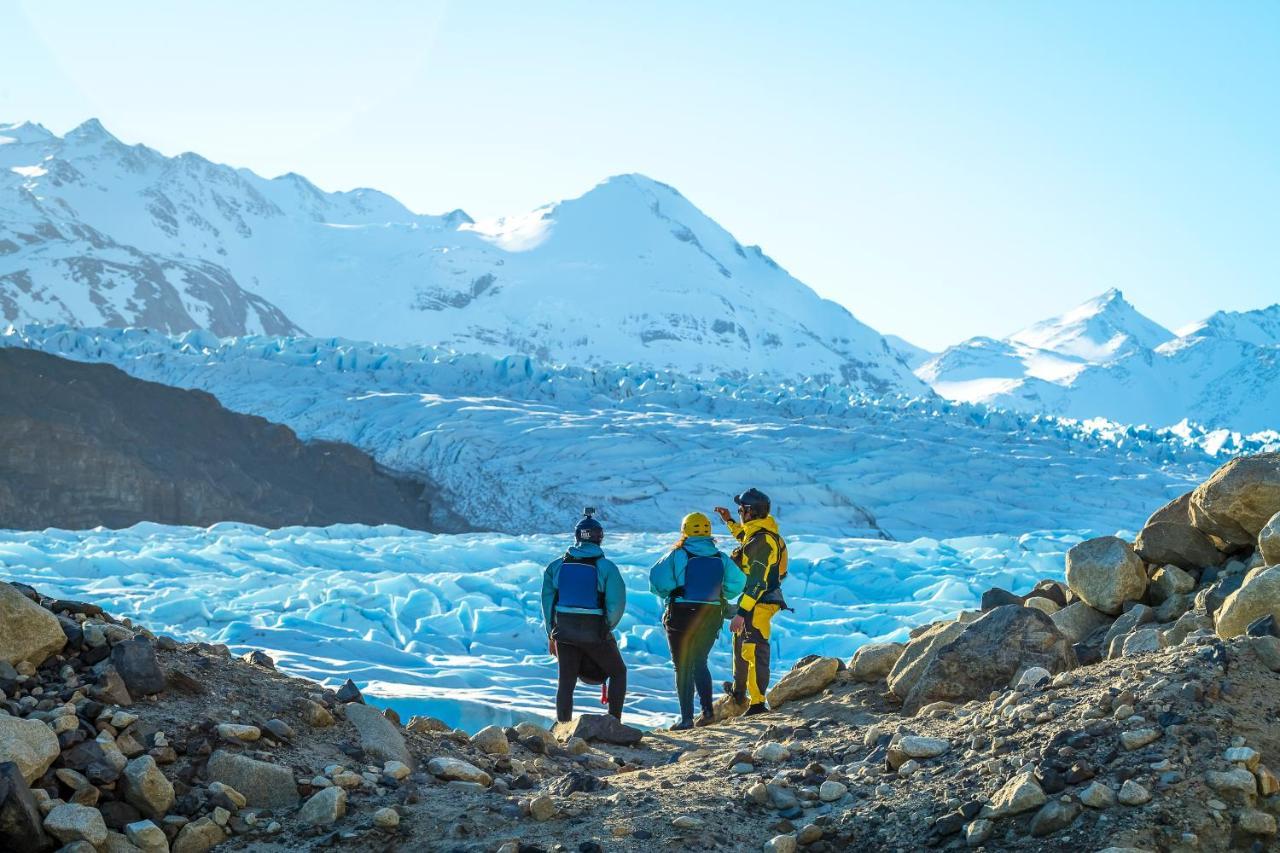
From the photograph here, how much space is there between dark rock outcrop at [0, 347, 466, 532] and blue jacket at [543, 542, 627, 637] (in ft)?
67.7

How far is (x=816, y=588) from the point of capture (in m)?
15.3

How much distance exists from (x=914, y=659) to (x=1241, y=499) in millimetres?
1616

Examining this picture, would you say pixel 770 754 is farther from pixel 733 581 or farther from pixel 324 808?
pixel 733 581

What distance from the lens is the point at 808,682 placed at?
6723mm

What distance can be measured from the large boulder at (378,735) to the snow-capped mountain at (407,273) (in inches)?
2797

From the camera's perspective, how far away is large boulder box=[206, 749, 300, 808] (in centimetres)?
398

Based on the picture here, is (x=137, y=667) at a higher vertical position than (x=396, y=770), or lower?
higher

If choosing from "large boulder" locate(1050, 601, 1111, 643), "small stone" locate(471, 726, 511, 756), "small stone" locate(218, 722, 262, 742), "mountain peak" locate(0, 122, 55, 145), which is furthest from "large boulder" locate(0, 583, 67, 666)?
"mountain peak" locate(0, 122, 55, 145)

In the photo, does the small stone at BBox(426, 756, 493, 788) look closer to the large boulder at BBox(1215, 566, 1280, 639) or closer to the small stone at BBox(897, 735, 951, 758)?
the small stone at BBox(897, 735, 951, 758)

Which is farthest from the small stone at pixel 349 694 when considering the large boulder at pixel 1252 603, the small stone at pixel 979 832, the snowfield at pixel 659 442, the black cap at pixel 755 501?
the snowfield at pixel 659 442

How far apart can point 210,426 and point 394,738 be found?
26.2 metres

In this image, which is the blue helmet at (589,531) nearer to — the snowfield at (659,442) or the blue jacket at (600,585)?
the blue jacket at (600,585)

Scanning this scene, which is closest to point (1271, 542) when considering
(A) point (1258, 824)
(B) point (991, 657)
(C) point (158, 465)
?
(B) point (991, 657)

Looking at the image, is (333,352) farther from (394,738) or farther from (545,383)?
(394,738)
